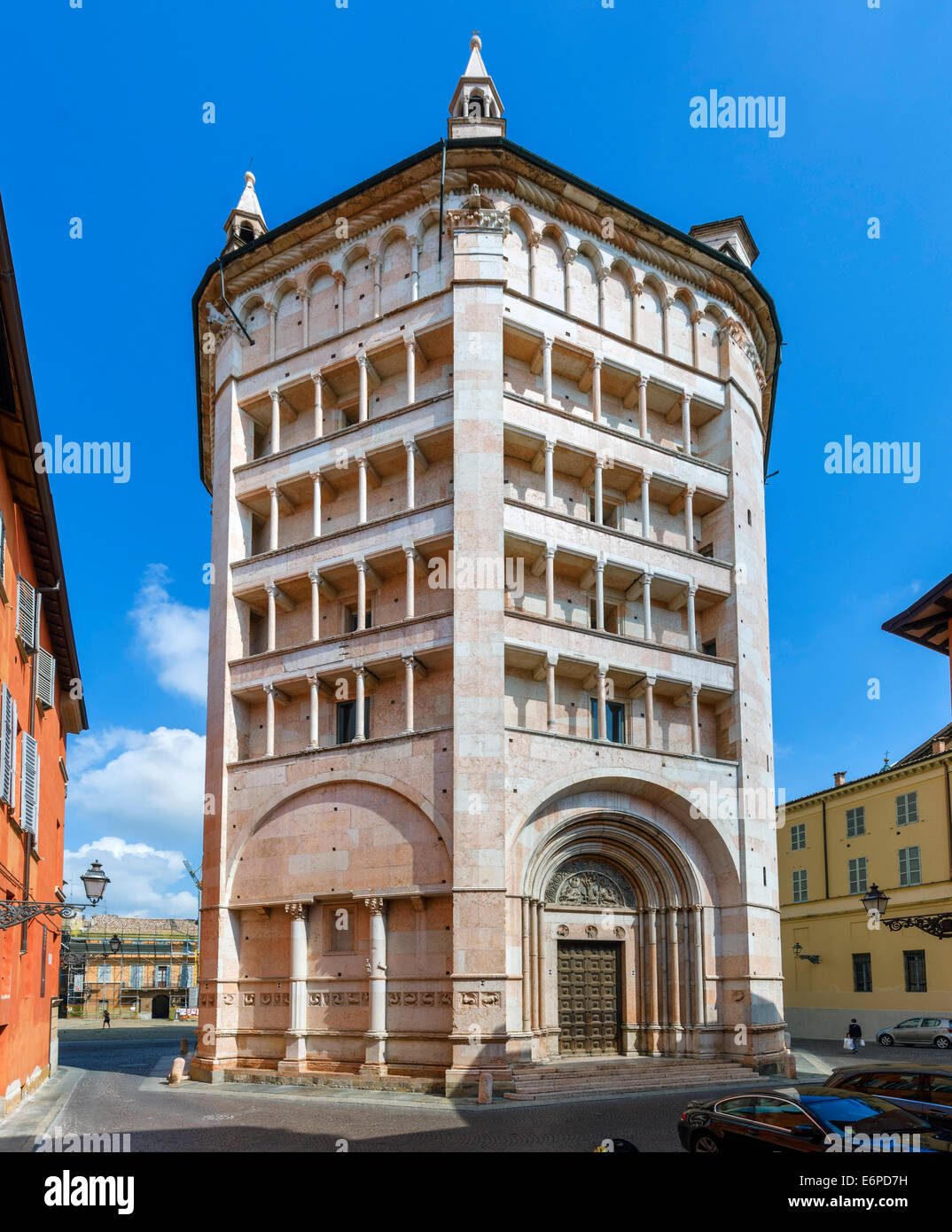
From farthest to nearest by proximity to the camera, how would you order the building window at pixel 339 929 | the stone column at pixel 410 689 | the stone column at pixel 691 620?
1. the stone column at pixel 691 620
2. the building window at pixel 339 929
3. the stone column at pixel 410 689

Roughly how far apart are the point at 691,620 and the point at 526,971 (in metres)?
11.6

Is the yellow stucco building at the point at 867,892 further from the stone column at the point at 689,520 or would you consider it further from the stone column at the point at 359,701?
the stone column at the point at 359,701

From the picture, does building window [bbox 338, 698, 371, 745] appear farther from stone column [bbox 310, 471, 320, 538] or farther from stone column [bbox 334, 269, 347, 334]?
stone column [bbox 334, 269, 347, 334]

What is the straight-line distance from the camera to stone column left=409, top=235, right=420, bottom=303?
106ft

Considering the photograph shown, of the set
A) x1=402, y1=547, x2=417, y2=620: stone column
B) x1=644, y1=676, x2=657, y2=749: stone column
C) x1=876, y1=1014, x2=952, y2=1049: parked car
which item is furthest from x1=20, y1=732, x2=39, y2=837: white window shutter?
x1=876, y1=1014, x2=952, y2=1049: parked car

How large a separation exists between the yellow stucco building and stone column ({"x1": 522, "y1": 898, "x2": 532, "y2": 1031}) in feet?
72.9

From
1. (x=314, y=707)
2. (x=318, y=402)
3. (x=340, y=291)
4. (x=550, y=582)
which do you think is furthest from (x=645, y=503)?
(x=314, y=707)

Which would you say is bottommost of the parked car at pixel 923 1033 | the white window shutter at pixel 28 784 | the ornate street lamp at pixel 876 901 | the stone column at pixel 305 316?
the parked car at pixel 923 1033

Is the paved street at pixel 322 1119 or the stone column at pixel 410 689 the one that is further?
the stone column at pixel 410 689

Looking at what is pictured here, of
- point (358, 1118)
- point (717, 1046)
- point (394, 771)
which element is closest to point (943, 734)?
point (717, 1046)

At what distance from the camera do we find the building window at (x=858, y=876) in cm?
5103

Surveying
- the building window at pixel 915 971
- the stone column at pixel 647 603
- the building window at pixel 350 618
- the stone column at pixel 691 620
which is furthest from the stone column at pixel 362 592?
the building window at pixel 915 971

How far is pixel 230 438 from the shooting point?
35.3 metres

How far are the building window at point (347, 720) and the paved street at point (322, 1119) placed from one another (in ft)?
30.8
